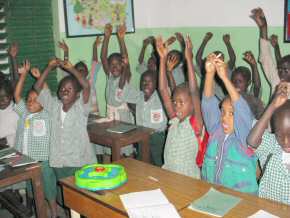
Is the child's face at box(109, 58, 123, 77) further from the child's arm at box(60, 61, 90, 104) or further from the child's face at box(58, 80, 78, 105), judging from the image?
the child's face at box(58, 80, 78, 105)

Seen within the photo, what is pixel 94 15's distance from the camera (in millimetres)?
4789

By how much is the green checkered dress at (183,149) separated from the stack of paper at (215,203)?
54 cm

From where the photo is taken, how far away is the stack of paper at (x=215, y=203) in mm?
1768

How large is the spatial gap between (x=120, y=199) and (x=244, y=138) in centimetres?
80

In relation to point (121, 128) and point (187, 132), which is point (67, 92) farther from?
point (187, 132)

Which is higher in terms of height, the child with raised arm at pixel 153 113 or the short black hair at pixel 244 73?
the short black hair at pixel 244 73

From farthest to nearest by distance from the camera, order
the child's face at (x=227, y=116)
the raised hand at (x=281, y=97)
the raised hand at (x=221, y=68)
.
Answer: the child's face at (x=227, y=116), the raised hand at (x=221, y=68), the raised hand at (x=281, y=97)

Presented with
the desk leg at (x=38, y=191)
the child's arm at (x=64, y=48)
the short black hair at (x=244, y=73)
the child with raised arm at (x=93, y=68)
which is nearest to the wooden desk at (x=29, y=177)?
the desk leg at (x=38, y=191)

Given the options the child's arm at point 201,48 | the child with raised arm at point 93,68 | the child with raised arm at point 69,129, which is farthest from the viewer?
the child's arm at point 201,48

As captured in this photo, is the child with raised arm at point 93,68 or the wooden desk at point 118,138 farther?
the child with raised arm at point 93,68

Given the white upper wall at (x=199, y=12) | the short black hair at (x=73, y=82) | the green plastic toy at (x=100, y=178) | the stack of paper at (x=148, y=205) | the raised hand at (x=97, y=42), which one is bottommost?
the stack of paper at (x=148, y=205)

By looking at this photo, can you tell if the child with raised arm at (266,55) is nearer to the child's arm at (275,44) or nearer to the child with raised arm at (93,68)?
the child's arm at (275,44)

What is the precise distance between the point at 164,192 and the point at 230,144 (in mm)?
508

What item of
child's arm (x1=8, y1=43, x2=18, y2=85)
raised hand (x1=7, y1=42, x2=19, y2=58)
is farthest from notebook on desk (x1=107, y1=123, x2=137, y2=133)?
raised hand (x1=7, y1=42, x2=19, y2=58)
